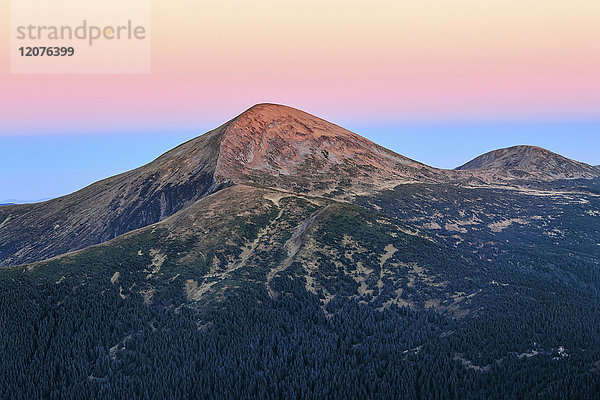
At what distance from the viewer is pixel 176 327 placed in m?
149

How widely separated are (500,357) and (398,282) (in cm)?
5358

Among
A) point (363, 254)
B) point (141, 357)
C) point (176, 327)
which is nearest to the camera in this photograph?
point (141, 357)

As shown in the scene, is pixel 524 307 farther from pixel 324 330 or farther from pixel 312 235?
pixel 312 235

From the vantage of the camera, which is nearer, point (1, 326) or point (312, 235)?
point (1, 326)

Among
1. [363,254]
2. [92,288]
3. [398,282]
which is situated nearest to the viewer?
[92,288]

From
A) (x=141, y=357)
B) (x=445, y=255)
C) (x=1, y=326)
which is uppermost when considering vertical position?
(x=445, y=255)

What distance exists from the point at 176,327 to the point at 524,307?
375 ft

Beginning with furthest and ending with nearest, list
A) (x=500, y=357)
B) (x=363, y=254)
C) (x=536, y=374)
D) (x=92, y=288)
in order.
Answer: (x=363, y=254) < (x=92, y=288) < (x=500, y=357) < (x=536, y=374)

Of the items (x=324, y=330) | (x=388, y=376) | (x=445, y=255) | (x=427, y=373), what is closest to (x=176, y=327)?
(x=324, y=330)

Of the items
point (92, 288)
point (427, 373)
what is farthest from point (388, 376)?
point (92, 288)

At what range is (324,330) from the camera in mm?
150000

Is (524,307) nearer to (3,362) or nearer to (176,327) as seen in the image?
(176,327)

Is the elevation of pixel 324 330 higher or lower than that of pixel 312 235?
lower

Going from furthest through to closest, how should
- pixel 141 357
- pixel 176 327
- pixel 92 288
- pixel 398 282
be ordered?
pixel 398 282 → pixel 92 288 → pixel 176 327 → pixel 141 357
